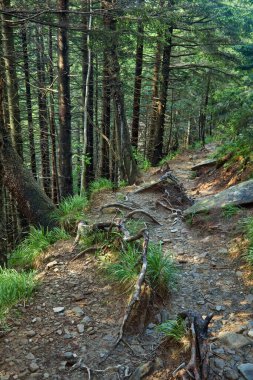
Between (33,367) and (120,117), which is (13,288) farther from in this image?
(120,117)

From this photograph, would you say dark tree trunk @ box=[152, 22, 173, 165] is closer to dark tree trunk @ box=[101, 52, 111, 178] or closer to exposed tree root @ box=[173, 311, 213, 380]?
dark tree trunk @ box=[101, 52, 111, 178]

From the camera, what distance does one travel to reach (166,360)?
331cm

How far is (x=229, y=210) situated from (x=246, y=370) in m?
3.77

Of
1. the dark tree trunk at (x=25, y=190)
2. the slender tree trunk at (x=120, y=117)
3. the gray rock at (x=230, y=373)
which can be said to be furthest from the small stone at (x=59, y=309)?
the slender tree trunk at (x=120, y=117)

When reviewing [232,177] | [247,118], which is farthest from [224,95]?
[232,177]

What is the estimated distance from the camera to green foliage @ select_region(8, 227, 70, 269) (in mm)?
6480

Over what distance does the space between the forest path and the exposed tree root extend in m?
0.20

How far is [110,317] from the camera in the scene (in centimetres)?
431

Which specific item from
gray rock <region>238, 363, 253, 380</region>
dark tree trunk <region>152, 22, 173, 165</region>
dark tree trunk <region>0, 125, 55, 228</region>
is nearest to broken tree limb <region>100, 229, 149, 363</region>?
gray rock <region>238, 363, 253, 380</region>

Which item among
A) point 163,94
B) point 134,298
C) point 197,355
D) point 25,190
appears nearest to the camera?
point 197,355

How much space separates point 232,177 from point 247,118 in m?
2.22

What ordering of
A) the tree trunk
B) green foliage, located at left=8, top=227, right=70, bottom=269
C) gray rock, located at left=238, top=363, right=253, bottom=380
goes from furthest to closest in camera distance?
the tree trunk, green foliage, located at left=8, top=227, right=70, bottom=269, gray rock, located at left=238, top=363, right=253, bottom=380

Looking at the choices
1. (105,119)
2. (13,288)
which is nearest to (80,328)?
(13,288)

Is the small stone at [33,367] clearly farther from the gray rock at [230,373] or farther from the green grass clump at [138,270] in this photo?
the gray rock at [230,373]
